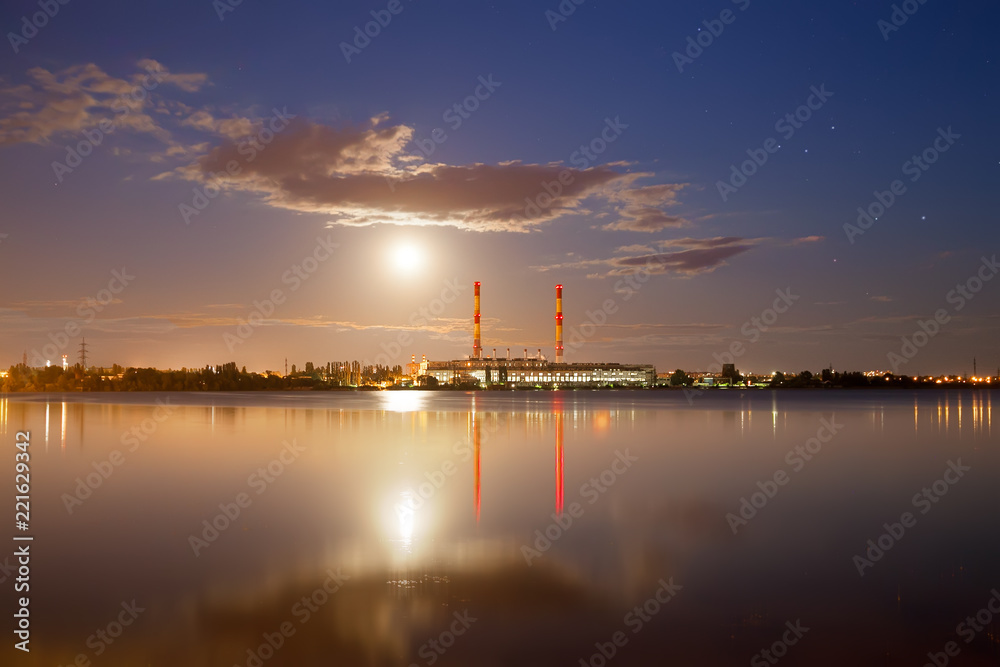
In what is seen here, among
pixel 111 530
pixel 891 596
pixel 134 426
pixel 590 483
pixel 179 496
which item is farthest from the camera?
pixel 134 426

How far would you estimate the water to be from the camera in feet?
25.1

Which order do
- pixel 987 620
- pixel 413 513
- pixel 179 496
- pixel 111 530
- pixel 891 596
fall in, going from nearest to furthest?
pixel 987 620 → pixel 891 596 → pixel 111 530 → pixel 413 513 → pixel 179 496

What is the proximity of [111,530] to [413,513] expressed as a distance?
566 centimetres

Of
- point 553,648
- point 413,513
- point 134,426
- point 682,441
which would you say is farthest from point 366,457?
point 134,426

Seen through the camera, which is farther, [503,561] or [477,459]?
[477,459]

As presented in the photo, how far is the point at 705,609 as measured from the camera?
28.6 feet

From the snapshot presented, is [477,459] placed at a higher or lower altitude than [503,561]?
lower

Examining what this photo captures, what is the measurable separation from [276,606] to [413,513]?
5.81 metres

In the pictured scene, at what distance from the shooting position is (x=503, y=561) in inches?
427

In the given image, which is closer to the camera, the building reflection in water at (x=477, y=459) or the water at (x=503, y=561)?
the water at (x=503, y=561)

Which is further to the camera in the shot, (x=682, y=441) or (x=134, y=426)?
(x=134, y=426)

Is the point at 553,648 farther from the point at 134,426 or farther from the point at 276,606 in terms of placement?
the point at 134,426

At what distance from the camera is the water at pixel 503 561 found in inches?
301

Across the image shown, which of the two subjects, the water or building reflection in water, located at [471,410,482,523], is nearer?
the water
